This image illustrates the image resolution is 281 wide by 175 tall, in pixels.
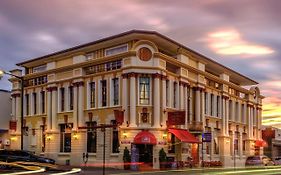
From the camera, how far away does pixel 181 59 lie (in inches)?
2339

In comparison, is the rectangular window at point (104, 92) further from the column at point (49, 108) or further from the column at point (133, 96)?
the column at point (49, 108)

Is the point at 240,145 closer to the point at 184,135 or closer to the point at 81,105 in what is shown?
the point at 184,135

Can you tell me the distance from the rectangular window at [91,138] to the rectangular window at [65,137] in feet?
10.6

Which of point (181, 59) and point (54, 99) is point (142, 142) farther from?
point (54, 99)

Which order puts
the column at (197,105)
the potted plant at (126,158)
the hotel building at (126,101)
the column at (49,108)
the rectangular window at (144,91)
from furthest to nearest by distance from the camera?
the column at (49,108) < the column at (197,105) < the rectangular window at (144,91) < the hotel building at (126,101) < the potted plant at (126,158)

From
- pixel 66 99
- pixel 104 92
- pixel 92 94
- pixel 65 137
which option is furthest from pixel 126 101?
pixel 65 137

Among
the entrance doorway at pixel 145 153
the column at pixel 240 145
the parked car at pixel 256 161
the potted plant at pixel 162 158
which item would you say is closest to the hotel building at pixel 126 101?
the entrance doorway at pixel 145 153

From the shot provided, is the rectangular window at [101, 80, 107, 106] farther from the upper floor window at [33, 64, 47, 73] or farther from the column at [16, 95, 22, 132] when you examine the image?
the column at [16, 95, 22, 132]

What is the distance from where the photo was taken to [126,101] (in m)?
54.2

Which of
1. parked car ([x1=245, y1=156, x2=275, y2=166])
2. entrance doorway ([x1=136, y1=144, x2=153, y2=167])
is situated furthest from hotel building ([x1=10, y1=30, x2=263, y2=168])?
parked car ([x1=245, y1=156, x2=275, y2=166])

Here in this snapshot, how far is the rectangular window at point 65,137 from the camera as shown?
61.4 metres

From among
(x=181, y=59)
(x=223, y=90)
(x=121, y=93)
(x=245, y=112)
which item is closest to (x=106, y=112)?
(x=121, y=93)

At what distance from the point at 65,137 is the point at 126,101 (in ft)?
39.1

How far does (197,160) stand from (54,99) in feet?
62.8
